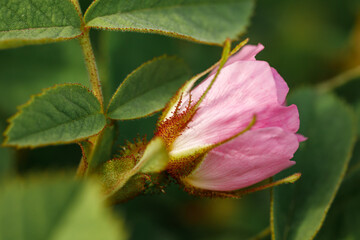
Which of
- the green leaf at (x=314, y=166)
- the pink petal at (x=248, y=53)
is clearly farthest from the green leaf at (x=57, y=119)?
the green leaf at (x=314, y=166)

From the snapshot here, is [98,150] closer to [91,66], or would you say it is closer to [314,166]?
[91,66]

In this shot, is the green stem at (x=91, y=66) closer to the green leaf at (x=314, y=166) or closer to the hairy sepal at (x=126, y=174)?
the hairy sepal at (x=126, y=174)

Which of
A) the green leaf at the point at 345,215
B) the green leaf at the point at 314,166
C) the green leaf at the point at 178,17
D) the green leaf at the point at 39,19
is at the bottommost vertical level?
the green leaf at the point at 345,215

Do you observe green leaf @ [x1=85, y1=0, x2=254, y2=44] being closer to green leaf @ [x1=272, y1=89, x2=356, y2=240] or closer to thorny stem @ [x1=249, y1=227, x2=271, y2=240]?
green leaf @ [x1=272, y1=89, x2=356, y2=240]

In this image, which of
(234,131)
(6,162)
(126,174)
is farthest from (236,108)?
(6,162)

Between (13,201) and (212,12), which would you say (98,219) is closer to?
(13,201)

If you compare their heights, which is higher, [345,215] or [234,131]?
[234,131]
